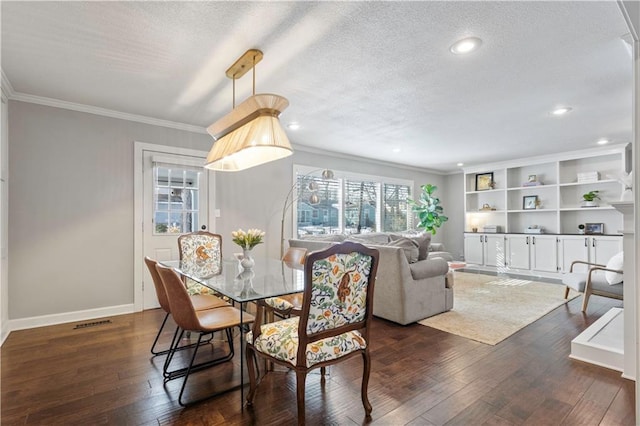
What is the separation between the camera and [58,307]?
3420 mm

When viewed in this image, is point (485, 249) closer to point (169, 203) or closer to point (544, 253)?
point (544, 253)

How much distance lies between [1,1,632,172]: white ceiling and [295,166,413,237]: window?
167 centimetres

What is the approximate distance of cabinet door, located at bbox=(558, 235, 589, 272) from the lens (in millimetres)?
5672

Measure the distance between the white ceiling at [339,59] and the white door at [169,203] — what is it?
61cm

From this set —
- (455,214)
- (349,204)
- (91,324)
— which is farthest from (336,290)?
(455,214)

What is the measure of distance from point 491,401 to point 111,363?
9.14 ft

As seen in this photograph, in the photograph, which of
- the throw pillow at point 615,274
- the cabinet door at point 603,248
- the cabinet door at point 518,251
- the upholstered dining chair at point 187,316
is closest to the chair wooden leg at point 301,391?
the upholstered dining chair at point 187,316

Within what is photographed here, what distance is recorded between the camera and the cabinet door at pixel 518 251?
21.2ft

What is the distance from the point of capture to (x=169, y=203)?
164 inches

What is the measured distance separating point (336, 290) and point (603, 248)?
624 centimetres

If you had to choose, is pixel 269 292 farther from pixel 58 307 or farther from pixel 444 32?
pixel 58 307

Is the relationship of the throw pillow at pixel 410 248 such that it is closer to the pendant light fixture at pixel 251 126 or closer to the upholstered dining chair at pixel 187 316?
the pendant light fixture at pixel 251 126

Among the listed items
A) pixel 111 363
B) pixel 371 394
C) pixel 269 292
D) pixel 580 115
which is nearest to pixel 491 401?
pixel 371 394

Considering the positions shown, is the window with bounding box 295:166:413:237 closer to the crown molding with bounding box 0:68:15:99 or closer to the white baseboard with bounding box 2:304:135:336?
the white baseboard with bounding box 2:304:135:336
